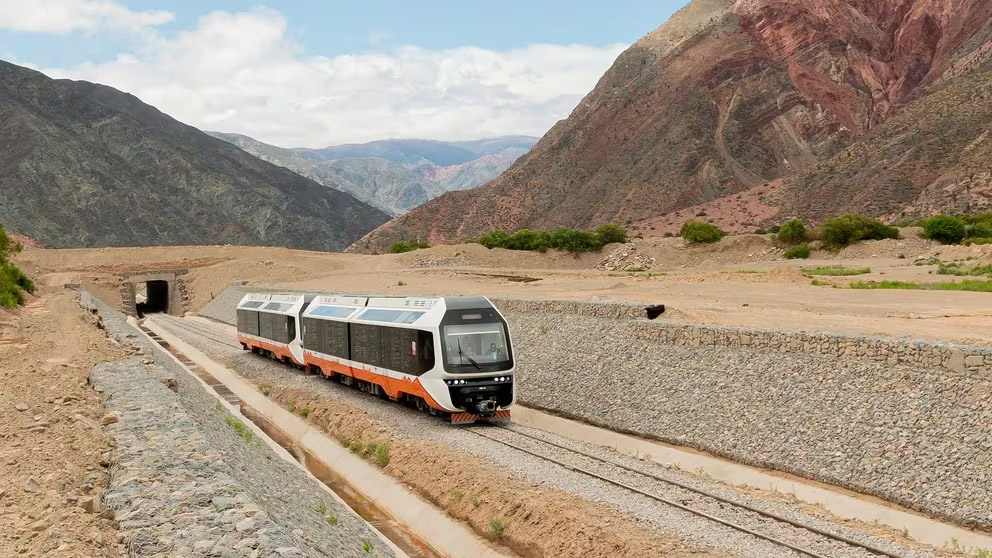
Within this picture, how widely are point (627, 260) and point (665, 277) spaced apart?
58.6 ft

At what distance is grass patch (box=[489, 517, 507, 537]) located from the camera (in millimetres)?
14570

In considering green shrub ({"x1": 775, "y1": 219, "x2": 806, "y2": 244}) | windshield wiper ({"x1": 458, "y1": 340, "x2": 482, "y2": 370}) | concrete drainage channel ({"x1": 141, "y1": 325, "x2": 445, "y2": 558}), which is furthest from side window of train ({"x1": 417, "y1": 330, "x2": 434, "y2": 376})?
green shrub ({"x1": 775, "y1": 219, "x2": 806, "y2": 244})

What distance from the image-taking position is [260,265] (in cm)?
8538

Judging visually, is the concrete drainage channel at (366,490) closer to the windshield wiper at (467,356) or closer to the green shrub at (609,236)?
the windshield wiper at (467,356)

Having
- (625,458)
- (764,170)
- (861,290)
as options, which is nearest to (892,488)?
(625,458)

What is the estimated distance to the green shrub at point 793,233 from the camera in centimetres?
6756

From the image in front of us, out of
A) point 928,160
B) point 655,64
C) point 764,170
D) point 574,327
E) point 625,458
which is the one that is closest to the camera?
point 625,458

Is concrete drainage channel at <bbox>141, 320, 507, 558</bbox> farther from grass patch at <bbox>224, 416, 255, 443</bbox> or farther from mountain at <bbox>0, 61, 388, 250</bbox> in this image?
mountain at <bbox>0, 61, 388, 250</bbox>

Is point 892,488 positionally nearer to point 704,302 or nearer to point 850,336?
point 850,336

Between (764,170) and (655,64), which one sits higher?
(655,64)

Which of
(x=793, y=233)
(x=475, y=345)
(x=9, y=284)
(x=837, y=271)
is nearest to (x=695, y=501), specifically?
(x=475, y=345)

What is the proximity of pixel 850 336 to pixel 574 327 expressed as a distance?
10.9 m

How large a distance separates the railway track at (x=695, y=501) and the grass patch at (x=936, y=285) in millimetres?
26963

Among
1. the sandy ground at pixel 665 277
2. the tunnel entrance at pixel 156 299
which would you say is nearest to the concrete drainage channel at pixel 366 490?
the sandy ground at pixel 665 277
